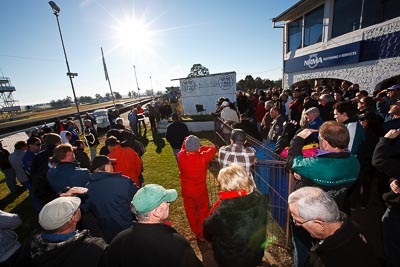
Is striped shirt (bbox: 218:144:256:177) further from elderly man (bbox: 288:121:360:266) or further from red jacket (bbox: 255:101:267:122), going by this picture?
red jacket (bbox: 255:101:267:122)

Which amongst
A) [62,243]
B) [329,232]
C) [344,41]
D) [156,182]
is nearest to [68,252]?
[62,243]

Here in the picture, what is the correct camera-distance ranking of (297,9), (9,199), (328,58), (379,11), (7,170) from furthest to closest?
(297,9) → (328,58) → (379,11) → (7,170) → (9,199)

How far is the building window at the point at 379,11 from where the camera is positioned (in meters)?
9.72

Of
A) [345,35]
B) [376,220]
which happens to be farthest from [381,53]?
[376,220]

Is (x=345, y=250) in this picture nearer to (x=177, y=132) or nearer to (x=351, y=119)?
(x=351, y=119)

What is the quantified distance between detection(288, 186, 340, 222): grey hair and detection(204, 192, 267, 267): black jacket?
0.67 m

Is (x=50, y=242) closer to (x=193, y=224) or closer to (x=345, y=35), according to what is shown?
(x=193, y=224)

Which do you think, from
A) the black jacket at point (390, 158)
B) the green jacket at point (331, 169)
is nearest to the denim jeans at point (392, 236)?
the black jacket at point (390, 158)

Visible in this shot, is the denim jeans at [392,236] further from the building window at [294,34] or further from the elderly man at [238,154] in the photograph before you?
the building window at [294,34]

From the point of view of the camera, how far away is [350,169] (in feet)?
7.25

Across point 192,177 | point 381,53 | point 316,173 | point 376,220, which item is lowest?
point 376,220

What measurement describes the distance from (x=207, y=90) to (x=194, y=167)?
1466 centimetres

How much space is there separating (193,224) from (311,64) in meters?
15.9

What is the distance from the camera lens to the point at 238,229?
2238 mm
